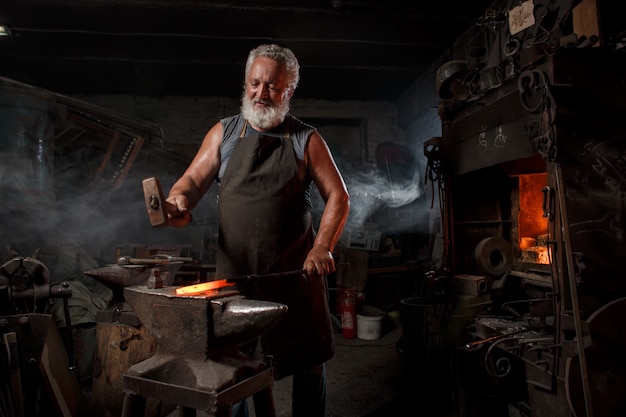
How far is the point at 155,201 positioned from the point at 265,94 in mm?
918

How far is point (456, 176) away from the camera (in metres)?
4.45

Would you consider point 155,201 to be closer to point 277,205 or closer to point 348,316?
point 277,205

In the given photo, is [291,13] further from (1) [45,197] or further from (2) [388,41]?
(1) [45,197]

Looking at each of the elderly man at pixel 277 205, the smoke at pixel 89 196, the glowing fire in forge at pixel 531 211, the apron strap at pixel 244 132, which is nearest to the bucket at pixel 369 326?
the smoke at pixel 89 196

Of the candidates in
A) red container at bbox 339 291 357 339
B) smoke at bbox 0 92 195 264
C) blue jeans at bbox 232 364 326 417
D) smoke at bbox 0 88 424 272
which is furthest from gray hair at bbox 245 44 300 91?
red container at bbox 339 291 357 339

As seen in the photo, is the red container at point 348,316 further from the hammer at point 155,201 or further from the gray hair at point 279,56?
the hammer at point 155,201

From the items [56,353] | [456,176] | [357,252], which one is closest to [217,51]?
[357,252]

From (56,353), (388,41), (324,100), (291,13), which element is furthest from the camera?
(324,100)

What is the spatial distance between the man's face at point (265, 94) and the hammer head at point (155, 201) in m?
0.80

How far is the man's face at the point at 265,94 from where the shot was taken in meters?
2.36

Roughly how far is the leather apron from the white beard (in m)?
0.10

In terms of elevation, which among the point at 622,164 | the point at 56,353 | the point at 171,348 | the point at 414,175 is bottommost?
the point at 56,353

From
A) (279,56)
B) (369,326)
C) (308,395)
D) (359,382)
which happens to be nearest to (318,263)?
(308,395)

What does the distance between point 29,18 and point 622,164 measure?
786 cm
